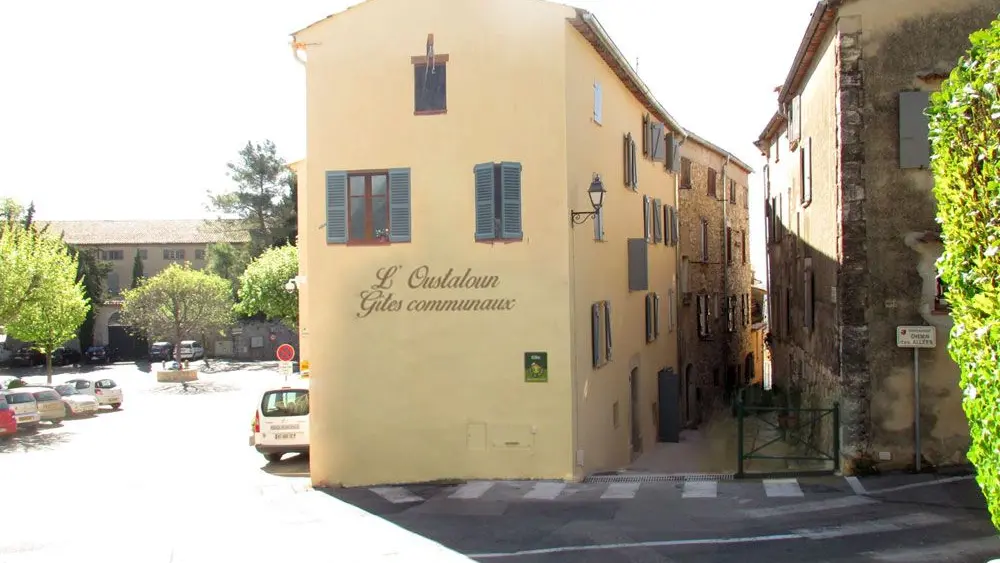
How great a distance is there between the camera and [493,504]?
46.4ft

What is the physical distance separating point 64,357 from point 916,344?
185 ft

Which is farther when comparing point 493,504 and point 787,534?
point 493,504

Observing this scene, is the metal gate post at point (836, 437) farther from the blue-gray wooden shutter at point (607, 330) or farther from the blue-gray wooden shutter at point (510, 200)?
the blue-gray wooden shutter at point (510, 200)

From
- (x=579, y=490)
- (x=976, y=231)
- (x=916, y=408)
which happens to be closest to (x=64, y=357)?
(x=579, y=490)

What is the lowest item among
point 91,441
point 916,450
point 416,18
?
point 91,441

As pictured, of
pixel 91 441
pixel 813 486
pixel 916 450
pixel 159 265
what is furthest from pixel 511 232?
pixel 159 265

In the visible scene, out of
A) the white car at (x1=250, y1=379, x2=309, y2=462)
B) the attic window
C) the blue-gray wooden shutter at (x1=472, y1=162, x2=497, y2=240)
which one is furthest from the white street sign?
the white car at (x1=250, y1=379, x2=309, y2=462)

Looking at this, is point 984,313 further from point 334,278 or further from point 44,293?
point 44,293

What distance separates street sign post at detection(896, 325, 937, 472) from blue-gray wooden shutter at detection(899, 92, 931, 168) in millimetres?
2658

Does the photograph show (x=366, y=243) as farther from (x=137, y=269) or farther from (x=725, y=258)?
(x=137, y=269)

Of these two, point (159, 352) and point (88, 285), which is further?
point (88, 285)

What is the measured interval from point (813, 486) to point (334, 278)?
900 centimetres

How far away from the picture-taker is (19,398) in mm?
31094

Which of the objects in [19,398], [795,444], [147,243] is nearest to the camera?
[795,444]
